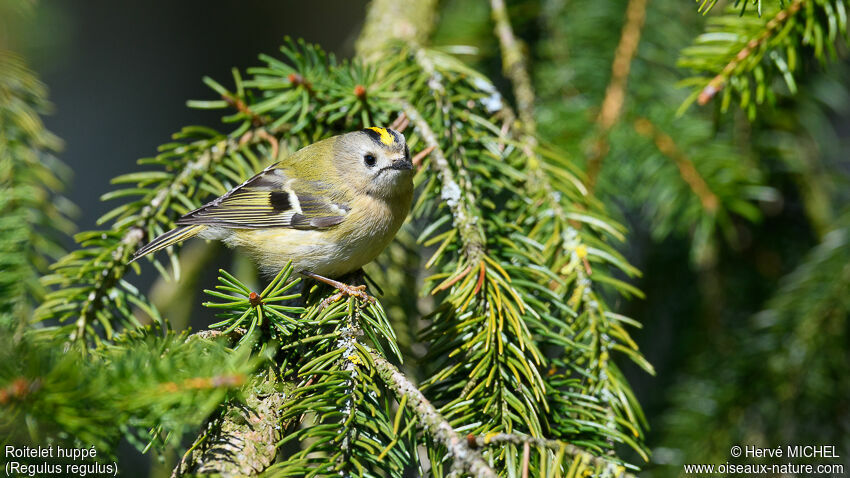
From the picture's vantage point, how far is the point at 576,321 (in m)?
0.98

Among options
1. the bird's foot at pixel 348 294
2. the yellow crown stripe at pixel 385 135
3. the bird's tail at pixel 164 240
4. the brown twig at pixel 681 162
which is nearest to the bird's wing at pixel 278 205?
the bird's tail at pixel 164 240

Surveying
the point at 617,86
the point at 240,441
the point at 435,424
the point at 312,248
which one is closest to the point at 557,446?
the point at 435,424

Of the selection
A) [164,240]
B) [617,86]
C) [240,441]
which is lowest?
[240,441]

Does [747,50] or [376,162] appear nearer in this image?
[747,50]

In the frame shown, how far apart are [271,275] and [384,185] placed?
1.14ft

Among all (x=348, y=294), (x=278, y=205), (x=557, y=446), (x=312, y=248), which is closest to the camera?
(x=557, y=446)

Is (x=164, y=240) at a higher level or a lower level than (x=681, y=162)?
lower

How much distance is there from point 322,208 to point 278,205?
4.0 inches

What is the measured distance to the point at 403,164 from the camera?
3.72 ft

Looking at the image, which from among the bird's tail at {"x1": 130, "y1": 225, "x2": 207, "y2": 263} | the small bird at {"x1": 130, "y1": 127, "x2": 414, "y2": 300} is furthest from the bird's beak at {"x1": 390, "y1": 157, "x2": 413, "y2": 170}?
the bird's tail at {"x1": 130, "y1": 225, "x2": 207, "y2": 263}

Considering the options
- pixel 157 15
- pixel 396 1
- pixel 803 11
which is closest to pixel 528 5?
pixel 396 1

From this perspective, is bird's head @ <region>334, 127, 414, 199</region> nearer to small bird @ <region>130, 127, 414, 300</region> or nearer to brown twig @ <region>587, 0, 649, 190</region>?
small bird @ <region>130, 127, 414, 300</region>

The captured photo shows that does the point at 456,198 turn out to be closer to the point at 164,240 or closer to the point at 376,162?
the point at 376,162

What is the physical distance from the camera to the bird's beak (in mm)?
1119
